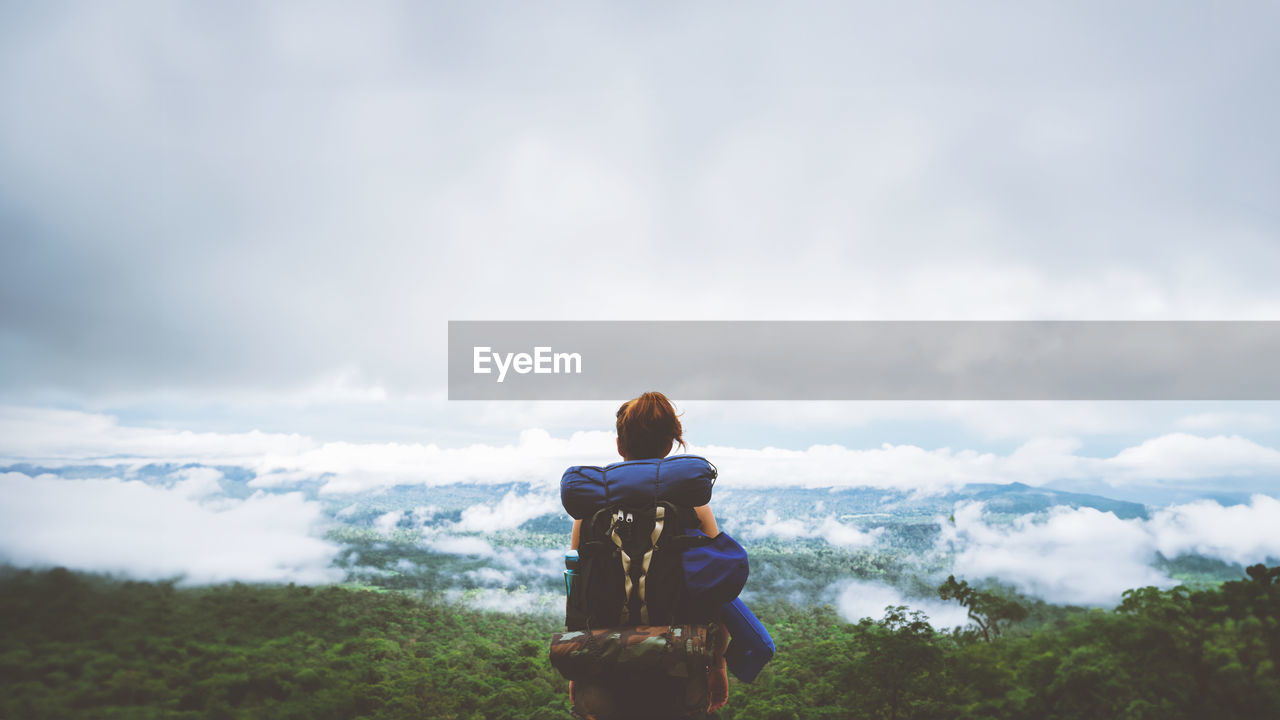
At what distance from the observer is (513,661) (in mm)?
9602

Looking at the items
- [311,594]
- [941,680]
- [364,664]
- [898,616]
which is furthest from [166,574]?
[941,680]

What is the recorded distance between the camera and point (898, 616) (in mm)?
9398

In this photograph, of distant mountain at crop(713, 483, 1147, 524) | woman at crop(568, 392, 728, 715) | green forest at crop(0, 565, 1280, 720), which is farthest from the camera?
distant mountain at crop(713, 483, 1147, 524)

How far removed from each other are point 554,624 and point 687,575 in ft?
36.2

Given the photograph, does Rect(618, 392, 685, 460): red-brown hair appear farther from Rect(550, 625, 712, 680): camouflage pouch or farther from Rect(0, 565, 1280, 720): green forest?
Rect(0, 565, 1280, 720): green forest

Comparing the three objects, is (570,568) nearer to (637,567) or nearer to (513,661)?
(637,567)

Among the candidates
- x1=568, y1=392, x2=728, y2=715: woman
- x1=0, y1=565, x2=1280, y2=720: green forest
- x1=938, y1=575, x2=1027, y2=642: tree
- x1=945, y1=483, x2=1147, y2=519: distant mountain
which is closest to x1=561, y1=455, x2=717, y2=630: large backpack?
x1=568, y1=392, x2=728, y2=715: woman

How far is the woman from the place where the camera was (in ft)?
6.39

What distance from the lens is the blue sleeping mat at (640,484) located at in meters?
1.84

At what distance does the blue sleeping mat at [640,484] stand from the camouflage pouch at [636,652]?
375 millimetres

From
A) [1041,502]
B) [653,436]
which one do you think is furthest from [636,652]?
[1041,502]

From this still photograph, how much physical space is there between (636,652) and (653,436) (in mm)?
689

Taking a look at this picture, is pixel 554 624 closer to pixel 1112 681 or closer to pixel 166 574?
pixel 166 574

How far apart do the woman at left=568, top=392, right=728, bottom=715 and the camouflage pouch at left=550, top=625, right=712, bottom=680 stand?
0.23 metres
